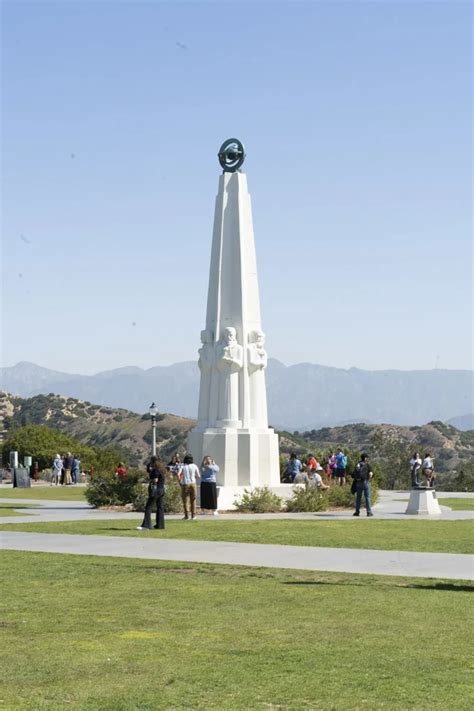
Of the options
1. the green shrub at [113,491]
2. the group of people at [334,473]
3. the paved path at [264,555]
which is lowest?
the paved path at [264,555]

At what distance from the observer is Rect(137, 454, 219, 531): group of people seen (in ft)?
75.4

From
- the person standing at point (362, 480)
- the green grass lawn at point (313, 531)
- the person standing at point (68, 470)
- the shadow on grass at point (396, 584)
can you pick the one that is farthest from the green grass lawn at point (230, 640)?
the person standing at point (68, 470)

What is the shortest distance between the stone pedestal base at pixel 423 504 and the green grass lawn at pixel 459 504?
2.80 metres

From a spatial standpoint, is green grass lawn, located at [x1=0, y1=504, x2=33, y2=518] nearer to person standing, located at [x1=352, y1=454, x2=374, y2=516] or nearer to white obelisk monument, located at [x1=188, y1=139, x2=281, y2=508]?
white obelisk monument, located at [x1=188, y1=139, x2=281, y2=508]

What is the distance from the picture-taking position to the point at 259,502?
2975 cm

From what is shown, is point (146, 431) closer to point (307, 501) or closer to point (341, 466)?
point (341, 466)

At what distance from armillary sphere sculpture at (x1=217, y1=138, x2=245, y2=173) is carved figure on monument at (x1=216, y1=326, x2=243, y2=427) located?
479 cm

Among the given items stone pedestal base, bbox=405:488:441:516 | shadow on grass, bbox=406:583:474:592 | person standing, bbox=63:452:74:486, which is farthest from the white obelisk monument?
shadow on grass, bbox=406:583:474:592

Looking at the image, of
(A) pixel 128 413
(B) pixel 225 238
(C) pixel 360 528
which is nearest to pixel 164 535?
(C) pixel 360 528

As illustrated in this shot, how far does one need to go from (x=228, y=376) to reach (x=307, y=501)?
16.8ft

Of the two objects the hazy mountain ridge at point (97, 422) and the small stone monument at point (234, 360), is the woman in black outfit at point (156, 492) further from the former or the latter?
the hazy mountain ridge at point (97, 422)

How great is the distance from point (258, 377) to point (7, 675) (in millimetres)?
24812

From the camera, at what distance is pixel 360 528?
23.6 meters

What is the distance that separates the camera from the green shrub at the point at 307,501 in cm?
2970
